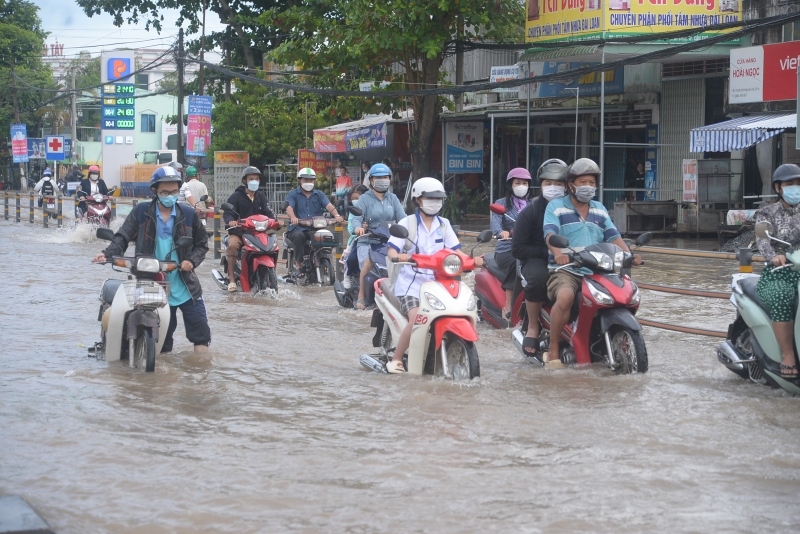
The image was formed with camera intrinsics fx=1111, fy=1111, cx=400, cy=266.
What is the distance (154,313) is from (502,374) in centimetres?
273

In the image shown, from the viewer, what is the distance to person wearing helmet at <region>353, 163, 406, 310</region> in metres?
12.5

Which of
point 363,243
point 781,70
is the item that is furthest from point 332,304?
point 781,70

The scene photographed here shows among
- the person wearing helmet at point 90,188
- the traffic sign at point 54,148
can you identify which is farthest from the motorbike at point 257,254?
the traffic sign at point 54,148

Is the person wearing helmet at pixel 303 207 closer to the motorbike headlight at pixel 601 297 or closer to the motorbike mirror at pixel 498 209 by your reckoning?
the motorbike mirror at pixel 498 209

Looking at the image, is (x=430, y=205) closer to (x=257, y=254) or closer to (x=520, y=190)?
(x=520, y=190)

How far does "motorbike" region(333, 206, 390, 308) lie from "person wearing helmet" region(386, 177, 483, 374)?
3032 millimetres

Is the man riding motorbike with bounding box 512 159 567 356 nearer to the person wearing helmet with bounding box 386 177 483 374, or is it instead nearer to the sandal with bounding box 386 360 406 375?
the person wearing helmet with bounding box 386 177 483 374

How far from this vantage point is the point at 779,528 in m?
4.79

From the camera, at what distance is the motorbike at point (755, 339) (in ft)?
24.3

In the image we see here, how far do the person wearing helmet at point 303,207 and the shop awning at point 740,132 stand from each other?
7.89 meters

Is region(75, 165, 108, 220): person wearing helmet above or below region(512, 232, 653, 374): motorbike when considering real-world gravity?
above

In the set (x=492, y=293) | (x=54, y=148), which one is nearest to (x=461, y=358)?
(x=492, y=293)

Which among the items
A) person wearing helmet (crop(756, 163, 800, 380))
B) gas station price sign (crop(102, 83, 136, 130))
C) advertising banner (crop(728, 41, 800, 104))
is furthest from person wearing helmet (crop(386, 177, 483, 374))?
gas station price sign (crop(102, 83, 136, 130))

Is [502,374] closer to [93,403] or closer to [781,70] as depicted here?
[93,403]
